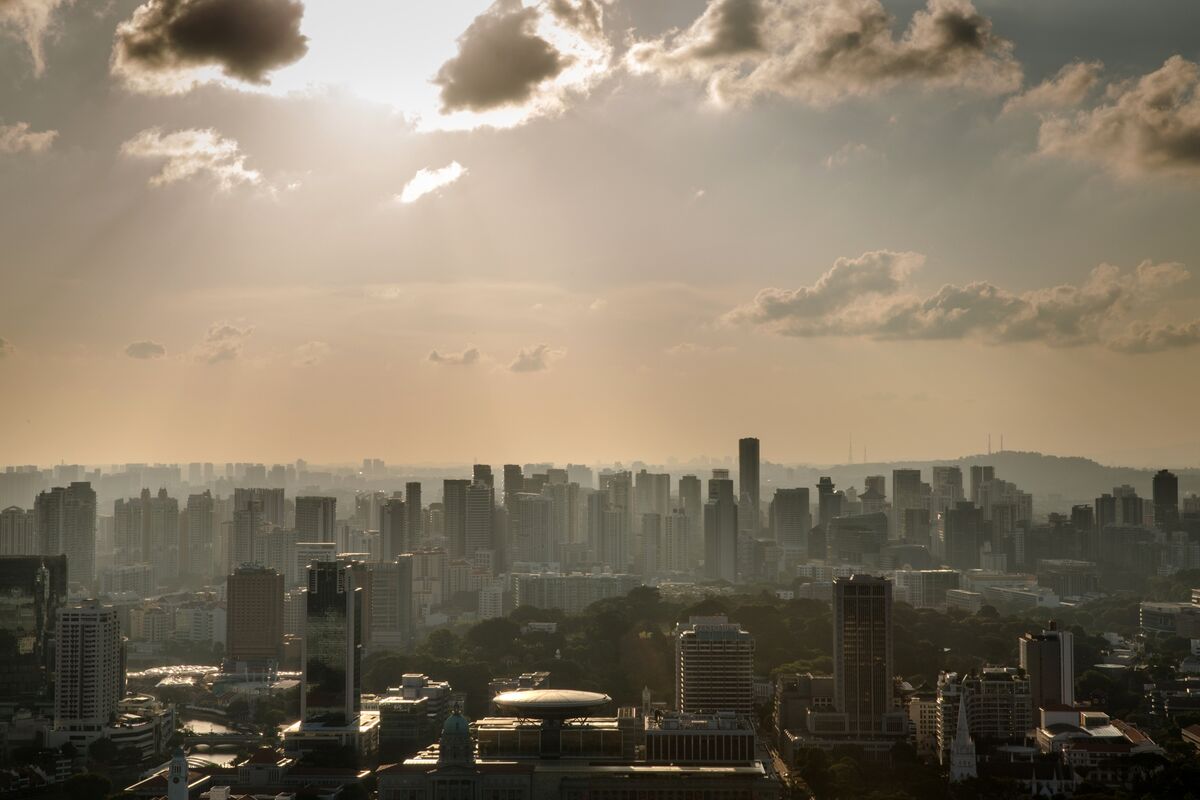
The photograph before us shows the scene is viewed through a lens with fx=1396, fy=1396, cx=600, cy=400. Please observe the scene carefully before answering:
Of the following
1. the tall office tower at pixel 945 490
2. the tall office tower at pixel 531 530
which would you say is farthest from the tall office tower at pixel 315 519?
the tall office tower at pixel 945 490

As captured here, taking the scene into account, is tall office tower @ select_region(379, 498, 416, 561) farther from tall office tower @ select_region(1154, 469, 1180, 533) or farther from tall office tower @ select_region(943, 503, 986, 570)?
tall office tower @ select_region(1154, 469, 1180, 533)

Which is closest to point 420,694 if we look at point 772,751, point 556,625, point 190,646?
point 772,751

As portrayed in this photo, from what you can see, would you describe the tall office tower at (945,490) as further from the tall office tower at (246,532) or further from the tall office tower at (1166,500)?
the tall office tower at (246,532)

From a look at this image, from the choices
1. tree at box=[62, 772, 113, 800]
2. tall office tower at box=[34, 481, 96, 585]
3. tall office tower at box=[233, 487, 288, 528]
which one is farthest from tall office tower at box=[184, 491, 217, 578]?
tree at box=[62, 772, 113, 800]

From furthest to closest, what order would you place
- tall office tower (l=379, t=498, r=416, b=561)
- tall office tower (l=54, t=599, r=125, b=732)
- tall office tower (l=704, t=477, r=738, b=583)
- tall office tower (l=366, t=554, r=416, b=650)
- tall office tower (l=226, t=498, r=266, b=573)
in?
tall office tower (l=704, t=477, r=738, b=583) → tall office tower (l=379, t=498, r=416, b=561) → tall office tower (l=226, t=498, r=266, b=573) → tall office tower (l=366, t=554, r=416, b=650) → tall office tower (l=54, t=599, r=125, b=732)

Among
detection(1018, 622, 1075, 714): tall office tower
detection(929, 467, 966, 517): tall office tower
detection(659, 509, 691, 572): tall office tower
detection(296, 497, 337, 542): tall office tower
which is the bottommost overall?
detection(1018, 622, 1075, 714): tall office tower

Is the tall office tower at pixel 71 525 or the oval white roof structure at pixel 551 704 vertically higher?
the tall office tower at pixel 71 525

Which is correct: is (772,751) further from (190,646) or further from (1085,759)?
Answer: (190,646)
